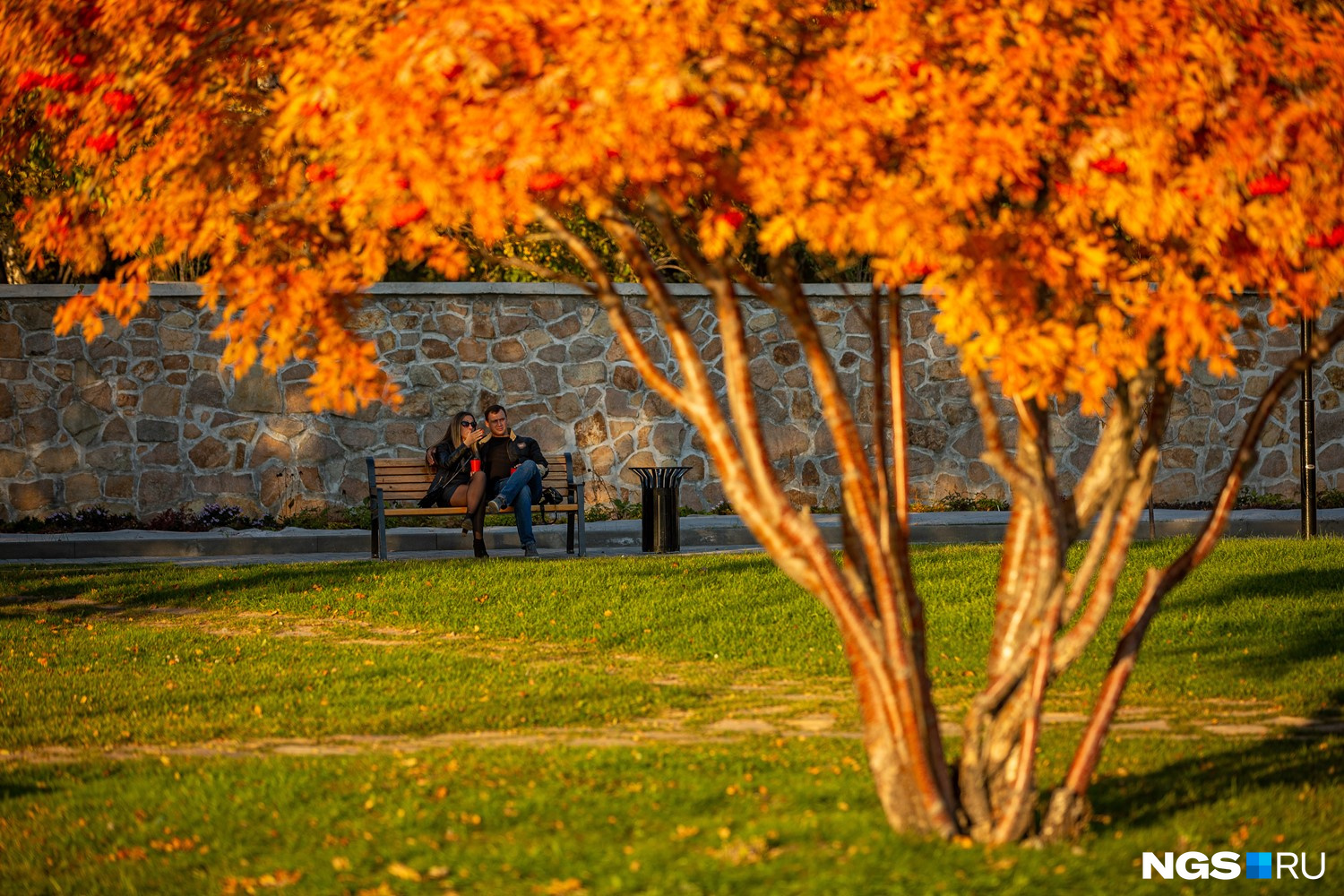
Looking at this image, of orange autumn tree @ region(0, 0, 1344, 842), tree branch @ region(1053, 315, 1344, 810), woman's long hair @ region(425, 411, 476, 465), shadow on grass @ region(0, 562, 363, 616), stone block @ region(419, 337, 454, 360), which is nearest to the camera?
orange autumn tree @ region(0, 0, 1344, 842)

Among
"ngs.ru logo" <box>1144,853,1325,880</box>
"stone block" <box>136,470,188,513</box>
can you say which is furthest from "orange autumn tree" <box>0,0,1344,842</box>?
"stone block" <box>136,470,188,513</box>

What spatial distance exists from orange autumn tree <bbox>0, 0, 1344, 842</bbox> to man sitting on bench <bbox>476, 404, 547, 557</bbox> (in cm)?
869

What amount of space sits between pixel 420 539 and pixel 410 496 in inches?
28.5

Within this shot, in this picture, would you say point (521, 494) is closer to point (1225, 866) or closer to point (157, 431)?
point (157, 431)

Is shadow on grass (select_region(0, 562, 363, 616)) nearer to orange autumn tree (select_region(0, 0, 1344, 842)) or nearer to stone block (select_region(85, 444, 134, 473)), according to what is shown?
stone block (select_region(85, 444, 134, 473))

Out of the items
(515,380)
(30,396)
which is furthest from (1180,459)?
(30,396)

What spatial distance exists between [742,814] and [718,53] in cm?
245

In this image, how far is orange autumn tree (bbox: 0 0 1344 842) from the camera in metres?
4.43

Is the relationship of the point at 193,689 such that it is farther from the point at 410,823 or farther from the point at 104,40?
the point at 104,40

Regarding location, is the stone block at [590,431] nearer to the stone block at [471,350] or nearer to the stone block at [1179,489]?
the stone block at [471,350]

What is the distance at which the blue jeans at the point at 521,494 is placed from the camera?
14094 millimetres

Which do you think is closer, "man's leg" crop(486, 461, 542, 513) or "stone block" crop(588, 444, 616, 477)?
"man's leg" crop(486, 461, 542, 513)

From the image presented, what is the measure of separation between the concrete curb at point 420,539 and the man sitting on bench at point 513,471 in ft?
3.13

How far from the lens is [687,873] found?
476cm
